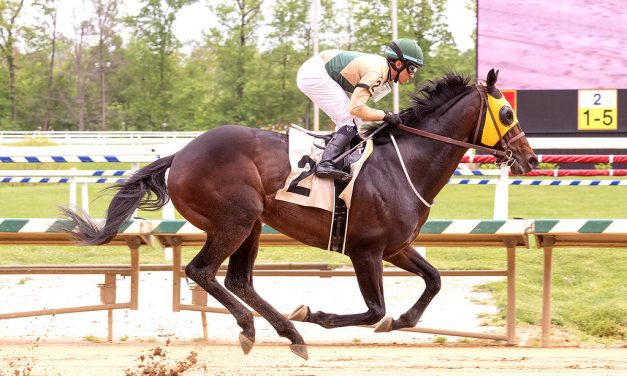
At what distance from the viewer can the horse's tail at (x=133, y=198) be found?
18.1 ft

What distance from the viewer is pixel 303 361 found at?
5.81 meters

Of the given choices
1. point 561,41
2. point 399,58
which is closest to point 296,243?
point 399,58

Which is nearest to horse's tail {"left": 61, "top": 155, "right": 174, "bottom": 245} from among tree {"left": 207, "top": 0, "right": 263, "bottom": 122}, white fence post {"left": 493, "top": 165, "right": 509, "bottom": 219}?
white fence post {"left": 493, "top": 165, "right": 509, "bottom": 219}

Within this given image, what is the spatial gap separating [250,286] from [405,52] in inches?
65.6

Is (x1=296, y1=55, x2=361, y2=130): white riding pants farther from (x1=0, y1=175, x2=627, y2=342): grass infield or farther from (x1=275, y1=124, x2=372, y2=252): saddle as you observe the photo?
(x1=0, y1=175, x2=627, y2=342): grass infield

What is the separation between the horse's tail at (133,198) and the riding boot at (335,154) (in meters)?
0.94

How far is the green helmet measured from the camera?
539 cm

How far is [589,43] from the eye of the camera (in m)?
19.4

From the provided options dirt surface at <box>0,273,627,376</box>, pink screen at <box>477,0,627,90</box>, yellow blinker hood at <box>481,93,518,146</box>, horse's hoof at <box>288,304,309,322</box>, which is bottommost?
dirt surface at <box>0,273,627,376</box>

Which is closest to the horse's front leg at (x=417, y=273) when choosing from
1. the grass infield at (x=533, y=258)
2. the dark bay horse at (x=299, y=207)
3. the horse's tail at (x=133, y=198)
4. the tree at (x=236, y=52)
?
the dark bay horse at (x=299, y=207)

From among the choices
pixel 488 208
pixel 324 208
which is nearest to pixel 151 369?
pixel 324 208

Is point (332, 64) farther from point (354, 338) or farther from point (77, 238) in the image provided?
point (354, 338)

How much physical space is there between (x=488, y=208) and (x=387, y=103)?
20190 millimetres

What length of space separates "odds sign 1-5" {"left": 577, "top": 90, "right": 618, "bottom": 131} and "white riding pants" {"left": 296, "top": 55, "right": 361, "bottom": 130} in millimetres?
13161
